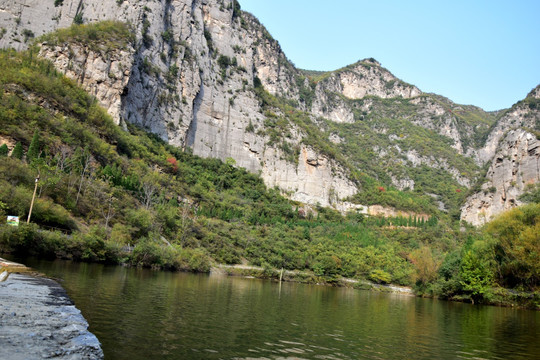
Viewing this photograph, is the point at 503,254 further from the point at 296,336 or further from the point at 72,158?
the point at 72,158

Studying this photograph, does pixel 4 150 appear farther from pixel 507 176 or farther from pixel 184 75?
pixel 507 176

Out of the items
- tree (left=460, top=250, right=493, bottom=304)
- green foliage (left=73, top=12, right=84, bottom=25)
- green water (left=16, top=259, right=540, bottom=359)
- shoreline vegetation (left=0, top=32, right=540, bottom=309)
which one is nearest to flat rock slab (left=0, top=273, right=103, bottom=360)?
green water (left=16, top=259, right=540, bottom=359)

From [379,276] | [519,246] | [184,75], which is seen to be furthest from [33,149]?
[519,246]

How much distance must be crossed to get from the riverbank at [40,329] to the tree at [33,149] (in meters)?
36.5

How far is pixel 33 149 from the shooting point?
4197 cm

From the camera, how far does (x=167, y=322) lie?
11.9 m

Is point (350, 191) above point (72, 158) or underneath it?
above

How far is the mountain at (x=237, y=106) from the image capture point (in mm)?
67312

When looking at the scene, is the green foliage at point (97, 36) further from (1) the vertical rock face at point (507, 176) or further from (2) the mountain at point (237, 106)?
(1) the vertical rock face at point (507, 176)

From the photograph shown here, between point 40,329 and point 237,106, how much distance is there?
287 feet

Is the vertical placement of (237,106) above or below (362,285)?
above

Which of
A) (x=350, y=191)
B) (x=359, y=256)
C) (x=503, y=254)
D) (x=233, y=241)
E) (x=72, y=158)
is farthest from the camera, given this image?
(x=350, y=191)

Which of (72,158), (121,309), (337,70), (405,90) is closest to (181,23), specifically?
(72,158)

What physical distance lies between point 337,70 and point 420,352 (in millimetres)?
190693
